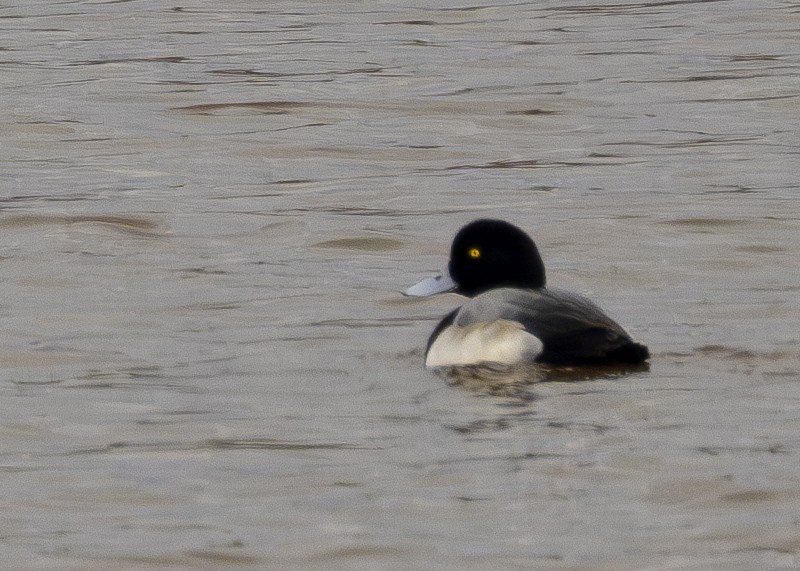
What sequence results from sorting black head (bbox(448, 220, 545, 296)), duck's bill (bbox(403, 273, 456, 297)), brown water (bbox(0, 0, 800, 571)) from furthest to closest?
duck's bill (bbox(403, 273, 456, 297))
black head (bbox(448, 220, 545, 296))
brown water (bbox(0, 0, 800, 571))

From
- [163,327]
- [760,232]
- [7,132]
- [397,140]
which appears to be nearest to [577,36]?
[397,140]

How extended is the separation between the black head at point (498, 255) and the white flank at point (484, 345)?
0.48 metres

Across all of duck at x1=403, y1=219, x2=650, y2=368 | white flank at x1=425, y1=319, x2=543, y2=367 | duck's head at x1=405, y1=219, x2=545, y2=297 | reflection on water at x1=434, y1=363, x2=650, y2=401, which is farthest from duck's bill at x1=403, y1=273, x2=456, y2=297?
reflection on water at x1=434, y1=363, x2=650, y2=401

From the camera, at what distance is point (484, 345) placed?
8008mm

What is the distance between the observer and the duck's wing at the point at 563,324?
770cm

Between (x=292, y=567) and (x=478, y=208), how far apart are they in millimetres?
6912

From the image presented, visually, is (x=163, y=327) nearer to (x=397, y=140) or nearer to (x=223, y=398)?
(x=223, y=398)

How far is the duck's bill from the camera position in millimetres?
8906

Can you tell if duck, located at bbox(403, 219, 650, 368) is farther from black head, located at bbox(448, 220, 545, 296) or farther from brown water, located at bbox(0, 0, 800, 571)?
brown water, located at bbox(0, 0, 800, 571)

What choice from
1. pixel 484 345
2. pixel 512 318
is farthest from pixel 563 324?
pixel 484 345

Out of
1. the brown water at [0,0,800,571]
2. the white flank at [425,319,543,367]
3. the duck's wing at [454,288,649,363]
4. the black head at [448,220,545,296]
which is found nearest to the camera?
the brown water at [0,0,800,571]

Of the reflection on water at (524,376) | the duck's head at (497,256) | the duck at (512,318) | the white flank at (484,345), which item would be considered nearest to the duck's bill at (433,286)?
the duck at (512,318)

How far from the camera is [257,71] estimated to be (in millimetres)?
17531

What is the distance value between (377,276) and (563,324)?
3007mm
